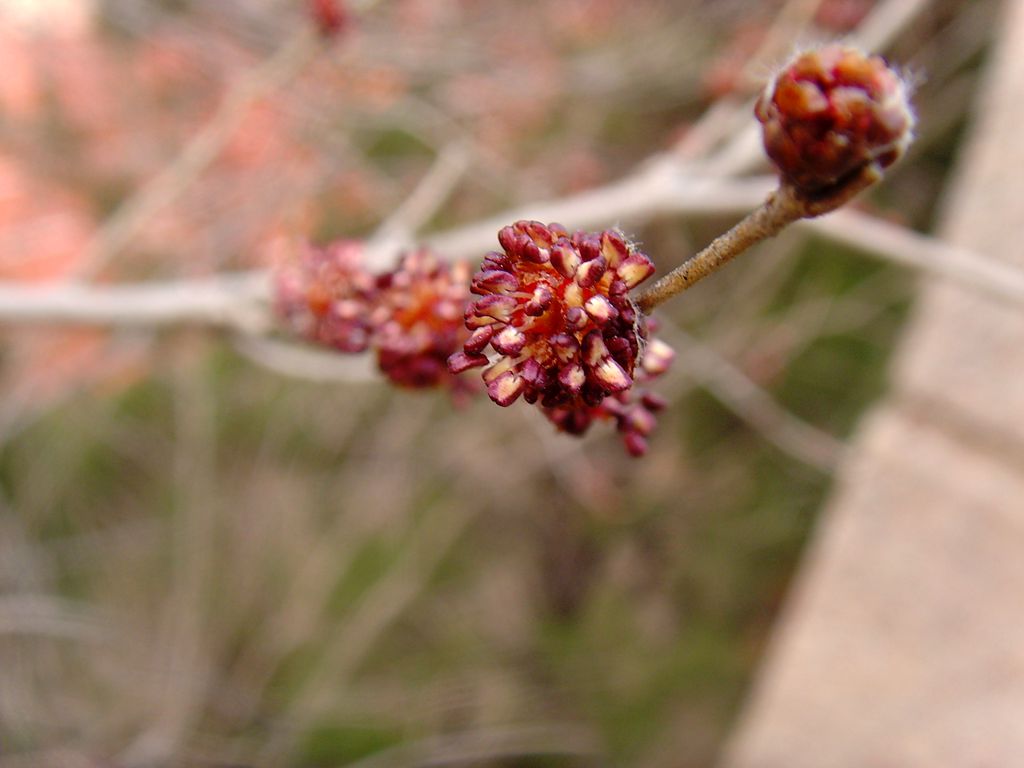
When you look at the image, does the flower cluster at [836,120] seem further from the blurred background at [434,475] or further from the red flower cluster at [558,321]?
the blurred background at [434,475]

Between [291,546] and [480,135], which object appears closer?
[291,546]

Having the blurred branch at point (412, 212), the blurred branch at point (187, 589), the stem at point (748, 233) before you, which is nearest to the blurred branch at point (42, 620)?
the blurred branch at point (187, 589)

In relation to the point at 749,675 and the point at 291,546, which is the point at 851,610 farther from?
A: the point at 291,546

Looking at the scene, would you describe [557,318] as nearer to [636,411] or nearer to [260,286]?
[636,411]

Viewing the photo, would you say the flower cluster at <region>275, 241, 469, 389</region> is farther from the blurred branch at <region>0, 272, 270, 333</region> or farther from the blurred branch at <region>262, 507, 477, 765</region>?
the blurred branch at <region>262, 507, 477, 765</region>

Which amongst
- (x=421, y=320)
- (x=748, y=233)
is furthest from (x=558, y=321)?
(x=421, y=320)

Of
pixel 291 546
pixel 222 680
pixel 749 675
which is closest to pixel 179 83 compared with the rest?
pixel 291 546
